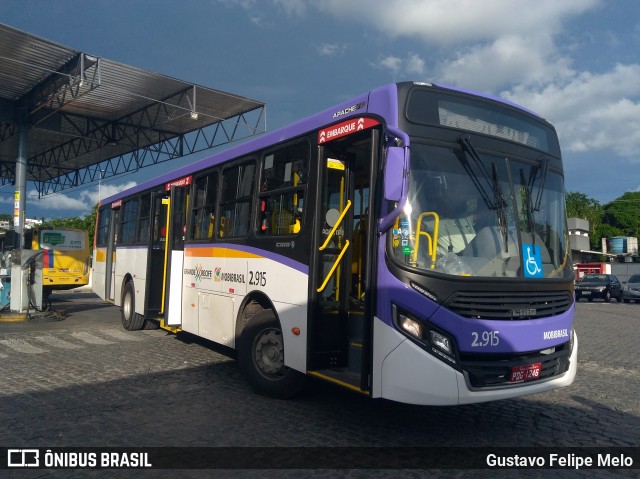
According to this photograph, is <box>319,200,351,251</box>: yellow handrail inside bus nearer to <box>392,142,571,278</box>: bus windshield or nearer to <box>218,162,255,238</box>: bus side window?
<box>392,142,571,278</box>: bus windshield

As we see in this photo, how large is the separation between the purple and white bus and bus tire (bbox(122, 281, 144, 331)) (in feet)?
14.7

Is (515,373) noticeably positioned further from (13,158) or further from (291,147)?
(13,158)

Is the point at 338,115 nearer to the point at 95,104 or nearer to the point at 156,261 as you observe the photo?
the point at 156,261

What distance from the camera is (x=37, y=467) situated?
13.8 ft

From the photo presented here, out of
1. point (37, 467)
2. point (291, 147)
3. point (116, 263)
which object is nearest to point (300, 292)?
point (291, 147)

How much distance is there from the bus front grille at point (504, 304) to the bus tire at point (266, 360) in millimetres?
2241

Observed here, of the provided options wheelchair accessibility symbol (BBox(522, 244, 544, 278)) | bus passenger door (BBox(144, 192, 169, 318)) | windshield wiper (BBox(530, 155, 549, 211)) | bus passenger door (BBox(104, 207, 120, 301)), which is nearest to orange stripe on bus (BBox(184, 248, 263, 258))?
bus passenger door (BBox(144, 192, 169, 318))

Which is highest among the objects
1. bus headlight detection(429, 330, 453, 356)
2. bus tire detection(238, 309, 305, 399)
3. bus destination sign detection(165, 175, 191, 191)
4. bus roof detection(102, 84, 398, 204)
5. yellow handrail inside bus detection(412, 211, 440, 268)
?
bus roof detection(102, 84, 398, 204)

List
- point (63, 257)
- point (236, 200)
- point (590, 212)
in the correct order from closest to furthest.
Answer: point (236, 200) → point (63, 257) → point (590, 212)

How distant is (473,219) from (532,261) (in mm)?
715

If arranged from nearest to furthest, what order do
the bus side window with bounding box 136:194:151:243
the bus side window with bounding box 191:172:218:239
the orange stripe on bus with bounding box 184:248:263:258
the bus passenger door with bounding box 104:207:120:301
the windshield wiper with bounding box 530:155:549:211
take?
the windshield wiper with bounding box 530:155:549:211 → the orange stripe on bus with bounding box 184:248:263:258 → the bus side window with bounding box 191:172:218:239 → the bus side window with bounding box 136:194:151:243 → the bus passenger door with bounding box 104:207:120:301

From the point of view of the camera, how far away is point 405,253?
452 centimetres

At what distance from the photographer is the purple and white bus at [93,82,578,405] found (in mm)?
4410

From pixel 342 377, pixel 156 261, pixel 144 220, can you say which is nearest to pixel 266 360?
pixel 342 377
